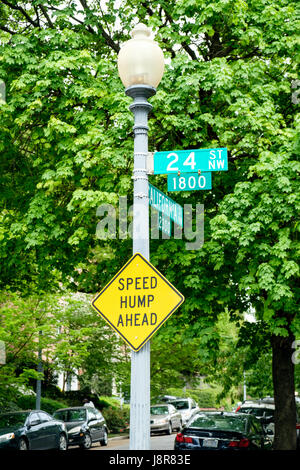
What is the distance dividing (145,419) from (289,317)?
7027 mm

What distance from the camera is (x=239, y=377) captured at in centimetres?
2492

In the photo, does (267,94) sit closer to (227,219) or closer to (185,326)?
(227,219)

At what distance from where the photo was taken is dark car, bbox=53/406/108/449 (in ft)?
65.3

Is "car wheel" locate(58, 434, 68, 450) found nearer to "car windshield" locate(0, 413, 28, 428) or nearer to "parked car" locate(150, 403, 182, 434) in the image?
"car windshield" locate(0, 413, 28, 428)

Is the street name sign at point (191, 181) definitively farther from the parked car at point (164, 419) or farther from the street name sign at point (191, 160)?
the parked car at point (164, 419)

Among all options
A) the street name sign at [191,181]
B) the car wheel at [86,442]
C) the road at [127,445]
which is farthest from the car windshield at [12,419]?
the street name sign at [191,181]

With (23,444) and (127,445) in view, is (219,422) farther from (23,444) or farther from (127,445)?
(127,445)

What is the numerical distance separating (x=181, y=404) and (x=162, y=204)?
3021 cm

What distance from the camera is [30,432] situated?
15.8 m

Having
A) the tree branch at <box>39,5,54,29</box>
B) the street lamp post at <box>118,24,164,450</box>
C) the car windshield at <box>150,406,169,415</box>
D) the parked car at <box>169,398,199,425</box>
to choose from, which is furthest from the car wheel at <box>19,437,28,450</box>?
the parked car at <box>169,398,199,425</box>

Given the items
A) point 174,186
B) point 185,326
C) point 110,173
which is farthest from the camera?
point 185,326

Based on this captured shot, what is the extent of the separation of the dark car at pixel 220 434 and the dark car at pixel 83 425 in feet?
28.1

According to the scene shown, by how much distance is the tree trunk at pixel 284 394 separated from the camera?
13648 mm

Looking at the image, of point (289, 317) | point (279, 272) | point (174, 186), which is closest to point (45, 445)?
point (289, 317)
